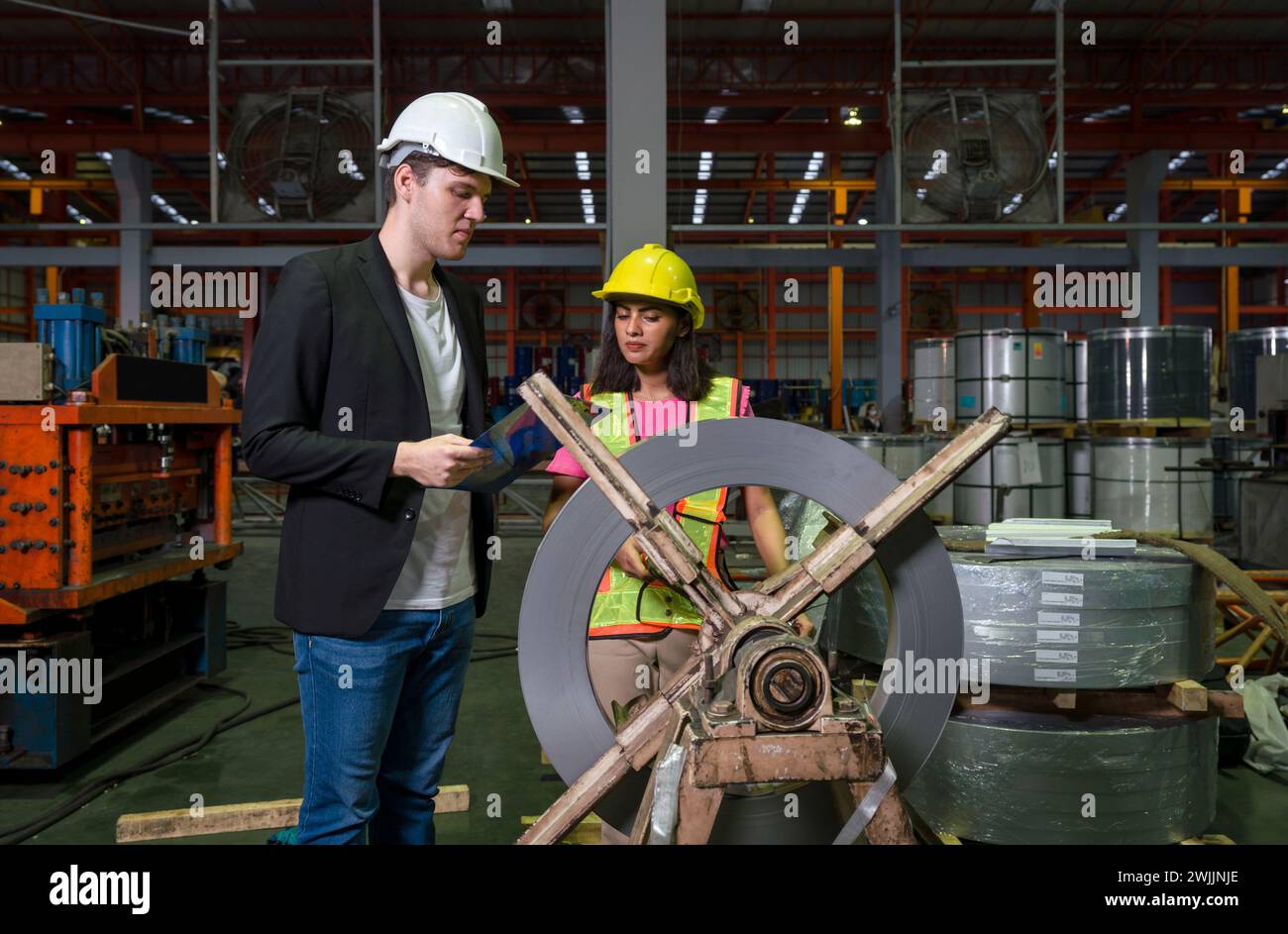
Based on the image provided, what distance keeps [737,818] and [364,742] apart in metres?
0.72

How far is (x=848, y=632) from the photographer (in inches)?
103

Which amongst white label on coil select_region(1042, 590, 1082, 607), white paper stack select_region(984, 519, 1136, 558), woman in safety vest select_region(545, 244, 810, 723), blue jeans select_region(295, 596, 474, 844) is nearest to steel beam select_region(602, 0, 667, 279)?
woman in safety vest select_region(545, 244, 810, 723)

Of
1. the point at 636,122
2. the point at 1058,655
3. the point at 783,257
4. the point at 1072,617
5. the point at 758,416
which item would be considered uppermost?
the point at 783,257

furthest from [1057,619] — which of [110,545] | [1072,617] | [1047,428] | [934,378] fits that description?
[934,378]

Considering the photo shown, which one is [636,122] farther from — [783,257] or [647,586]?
[783,257]

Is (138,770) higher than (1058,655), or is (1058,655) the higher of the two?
(1058,655)

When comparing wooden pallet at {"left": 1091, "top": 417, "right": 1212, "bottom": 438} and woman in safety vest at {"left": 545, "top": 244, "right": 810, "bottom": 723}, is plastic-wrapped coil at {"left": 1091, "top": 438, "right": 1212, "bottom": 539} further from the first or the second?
woman in safety vest at {"left": 545, "top": 244, "right": 810, "bottom": 723}

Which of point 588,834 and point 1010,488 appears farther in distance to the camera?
point 1010,488

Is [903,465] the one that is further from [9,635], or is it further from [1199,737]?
[9,635]

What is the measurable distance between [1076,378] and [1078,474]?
116 centimetres

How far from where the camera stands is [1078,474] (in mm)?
8227

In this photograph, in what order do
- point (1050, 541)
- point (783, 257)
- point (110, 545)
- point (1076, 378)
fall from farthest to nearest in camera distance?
point (783, 257) < point (1076, 378) < point (110, 545) < point (1050, 541)

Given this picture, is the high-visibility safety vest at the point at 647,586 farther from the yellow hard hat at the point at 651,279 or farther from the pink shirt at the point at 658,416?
the yellow hard hat at the point at 651,279

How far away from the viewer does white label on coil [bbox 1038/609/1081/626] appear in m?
2.41
